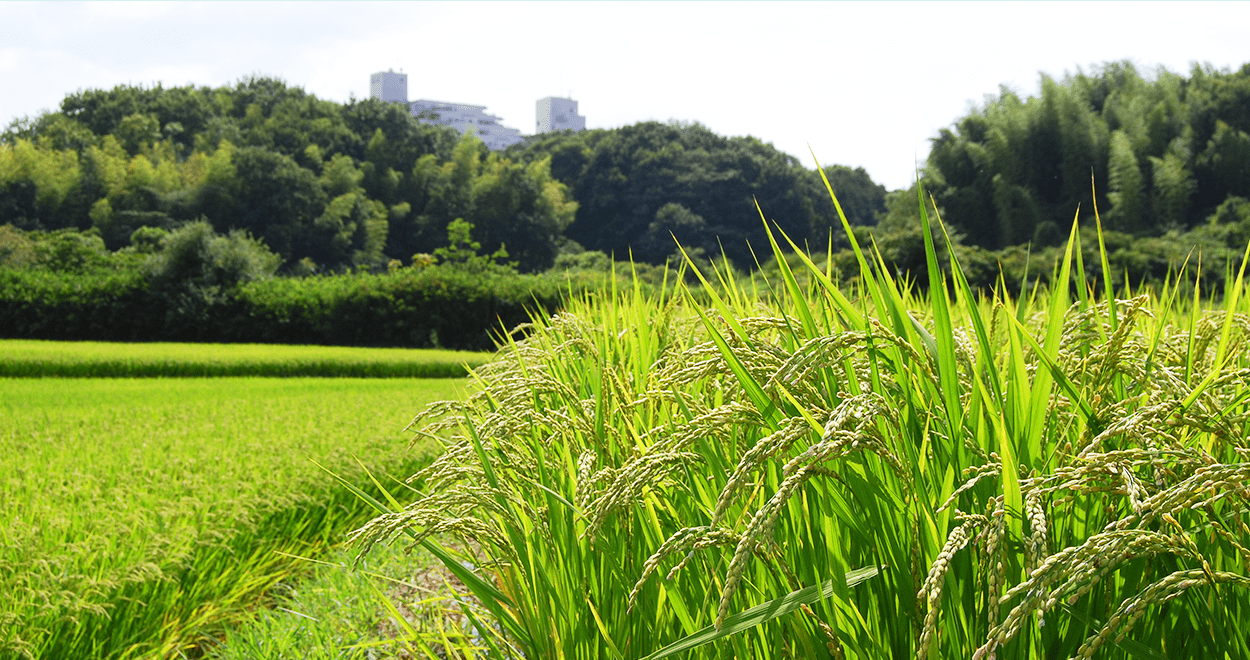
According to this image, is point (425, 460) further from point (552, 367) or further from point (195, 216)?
point (195, 216)

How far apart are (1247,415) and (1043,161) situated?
30.9m

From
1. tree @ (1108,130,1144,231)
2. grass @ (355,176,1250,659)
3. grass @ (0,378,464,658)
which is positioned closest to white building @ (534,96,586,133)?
tree @ (1108,130,1144,231)

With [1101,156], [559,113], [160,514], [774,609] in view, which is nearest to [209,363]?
[160,514]

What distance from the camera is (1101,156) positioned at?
26.0 metres

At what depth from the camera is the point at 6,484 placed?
11.6 ft

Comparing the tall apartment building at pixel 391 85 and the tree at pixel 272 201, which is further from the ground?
the tall apartment building at pixel 391 85

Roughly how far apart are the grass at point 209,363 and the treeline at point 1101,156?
866 inches

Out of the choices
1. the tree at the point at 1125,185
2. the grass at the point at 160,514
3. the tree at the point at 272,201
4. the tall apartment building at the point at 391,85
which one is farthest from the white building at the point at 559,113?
the grass at the point at 160,514

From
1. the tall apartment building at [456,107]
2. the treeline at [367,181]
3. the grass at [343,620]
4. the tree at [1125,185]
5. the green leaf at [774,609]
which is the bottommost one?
the grass at [343,620]

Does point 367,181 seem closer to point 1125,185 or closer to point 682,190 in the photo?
point 682,190

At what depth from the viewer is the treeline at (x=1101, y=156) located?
23.8 m

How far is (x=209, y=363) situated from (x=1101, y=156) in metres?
29.1

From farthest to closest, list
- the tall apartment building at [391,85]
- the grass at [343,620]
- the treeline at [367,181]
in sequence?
the tall apartment building at [391,85] < the treeline at [367,181] < the grass at [343,620]

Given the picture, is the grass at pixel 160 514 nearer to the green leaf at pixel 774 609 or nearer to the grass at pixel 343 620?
the grass at pixel 343 620
